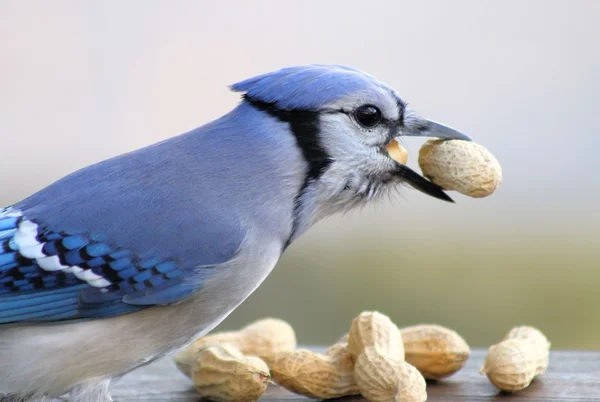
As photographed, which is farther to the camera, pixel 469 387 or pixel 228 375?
pixel 469 387

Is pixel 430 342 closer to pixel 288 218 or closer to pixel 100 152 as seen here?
pixel 288 218

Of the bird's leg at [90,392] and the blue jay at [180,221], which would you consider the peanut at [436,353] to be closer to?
the blue jay at [180,221]

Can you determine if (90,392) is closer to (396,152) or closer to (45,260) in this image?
(45,260)

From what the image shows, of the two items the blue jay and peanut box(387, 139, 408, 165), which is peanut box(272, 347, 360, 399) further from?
peanut box(387, 139, 408, 165)

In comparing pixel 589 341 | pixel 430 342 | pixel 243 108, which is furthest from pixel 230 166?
pixel 589 341

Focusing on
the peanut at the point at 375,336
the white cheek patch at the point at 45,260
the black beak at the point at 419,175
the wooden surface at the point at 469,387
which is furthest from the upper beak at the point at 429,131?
the white cheek patch at the point at 45,260

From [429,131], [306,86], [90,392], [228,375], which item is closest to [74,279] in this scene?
[90,392]

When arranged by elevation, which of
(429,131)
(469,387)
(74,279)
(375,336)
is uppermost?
(429,131)
